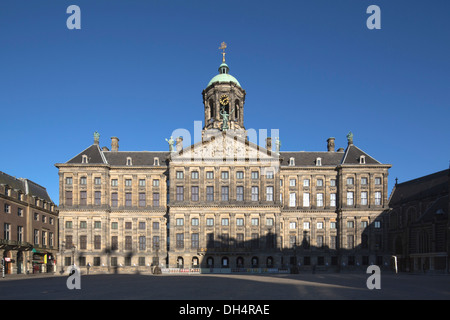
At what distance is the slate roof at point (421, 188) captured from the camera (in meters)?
78.1

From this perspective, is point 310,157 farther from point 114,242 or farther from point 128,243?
point 114,242

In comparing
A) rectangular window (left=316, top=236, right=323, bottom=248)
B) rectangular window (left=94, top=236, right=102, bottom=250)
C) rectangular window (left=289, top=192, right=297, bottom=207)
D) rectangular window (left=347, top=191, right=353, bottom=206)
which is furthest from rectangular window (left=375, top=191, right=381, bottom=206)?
rectangular window (left=94, top=236, right=102, bottom=250)

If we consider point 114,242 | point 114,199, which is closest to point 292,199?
point 114,199

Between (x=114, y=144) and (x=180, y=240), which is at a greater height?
(x=114, y=144)

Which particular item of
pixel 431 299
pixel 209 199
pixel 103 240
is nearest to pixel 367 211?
pixel 209 199

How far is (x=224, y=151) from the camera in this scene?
74.1m

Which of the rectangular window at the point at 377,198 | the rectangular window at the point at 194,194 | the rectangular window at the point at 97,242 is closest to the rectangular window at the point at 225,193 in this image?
the rectangular window at the point at 194,194

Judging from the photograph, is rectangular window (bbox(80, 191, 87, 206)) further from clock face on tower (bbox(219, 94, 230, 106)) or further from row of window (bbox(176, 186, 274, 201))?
clock face on tower (bbox(219, 94, 230, 106))

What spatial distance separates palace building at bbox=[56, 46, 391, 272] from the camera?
7238 centimetres

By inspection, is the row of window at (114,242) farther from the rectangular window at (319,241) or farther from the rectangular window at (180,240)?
the rectangular window at (319,241)

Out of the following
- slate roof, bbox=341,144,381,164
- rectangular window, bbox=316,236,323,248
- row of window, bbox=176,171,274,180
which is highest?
slate roof, bbox=341,144,381,164

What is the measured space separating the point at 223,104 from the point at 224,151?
42.0ft

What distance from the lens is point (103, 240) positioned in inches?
2923

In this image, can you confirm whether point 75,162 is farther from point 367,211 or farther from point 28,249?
point 367,211
